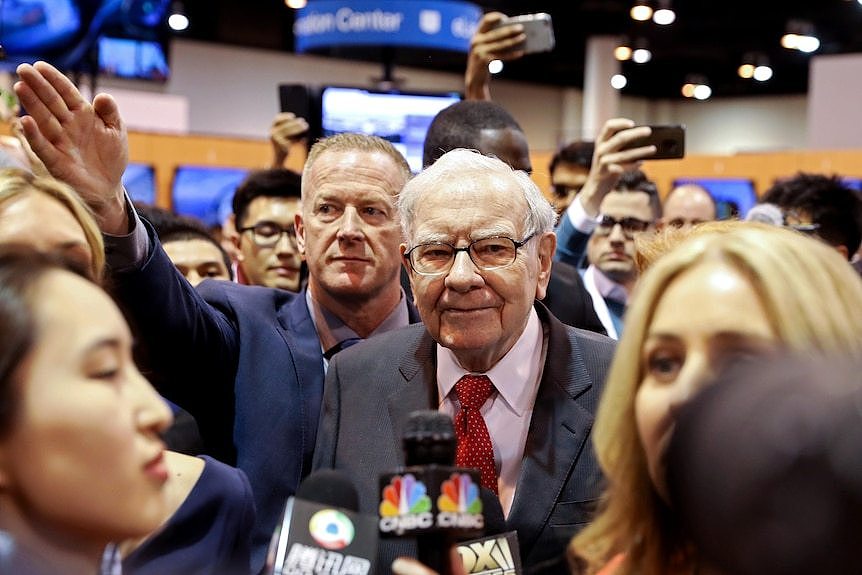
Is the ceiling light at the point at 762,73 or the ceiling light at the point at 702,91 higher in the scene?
the ceiling light at the point at 762,73

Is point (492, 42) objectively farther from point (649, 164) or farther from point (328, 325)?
point (649, 164)

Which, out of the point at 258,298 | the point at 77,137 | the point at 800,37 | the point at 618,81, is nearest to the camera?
the point at 77,137

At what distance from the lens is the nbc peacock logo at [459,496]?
3.72 feet

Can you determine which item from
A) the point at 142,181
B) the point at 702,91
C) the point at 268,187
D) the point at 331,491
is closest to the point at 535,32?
the point at 268,187

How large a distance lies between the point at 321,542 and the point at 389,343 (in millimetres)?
1394

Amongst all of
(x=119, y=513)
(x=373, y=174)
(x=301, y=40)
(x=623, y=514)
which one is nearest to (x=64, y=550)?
(x=119, y=513)

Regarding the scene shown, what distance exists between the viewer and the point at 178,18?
1689 centimetres

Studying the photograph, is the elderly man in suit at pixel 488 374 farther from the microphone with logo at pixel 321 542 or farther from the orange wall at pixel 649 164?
the orange wall at pixel 649 164

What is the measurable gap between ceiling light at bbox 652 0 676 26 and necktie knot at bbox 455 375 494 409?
14785 mm

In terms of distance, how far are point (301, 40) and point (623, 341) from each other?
7.63 m

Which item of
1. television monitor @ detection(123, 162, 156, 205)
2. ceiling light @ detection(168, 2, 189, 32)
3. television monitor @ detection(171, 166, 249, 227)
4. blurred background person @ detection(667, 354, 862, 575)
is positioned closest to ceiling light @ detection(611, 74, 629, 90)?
ceiling light @ detection(168, 2, 189, 32)

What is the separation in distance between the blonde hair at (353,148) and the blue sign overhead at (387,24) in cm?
514

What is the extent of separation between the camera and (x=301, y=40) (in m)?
8.55

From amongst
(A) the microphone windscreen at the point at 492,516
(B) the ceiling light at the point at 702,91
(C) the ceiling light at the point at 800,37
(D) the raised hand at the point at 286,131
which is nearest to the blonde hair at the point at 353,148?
(D) the raised hand at the point at 286,131
